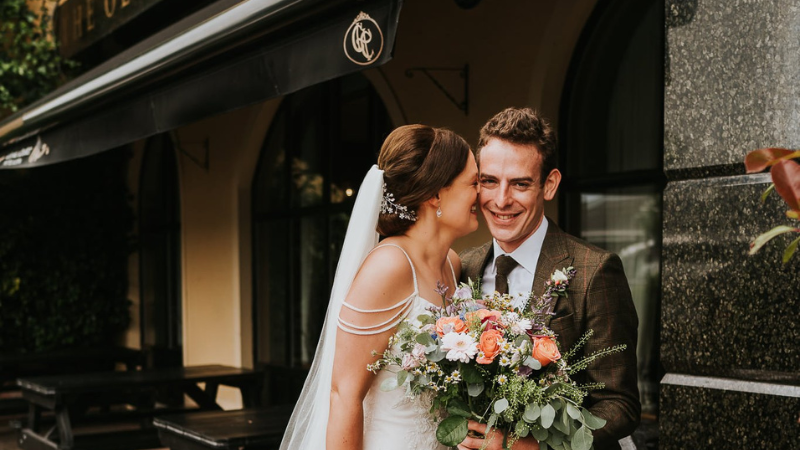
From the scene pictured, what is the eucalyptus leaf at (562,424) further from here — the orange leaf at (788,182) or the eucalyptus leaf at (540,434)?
the orange leaf at (788,182)

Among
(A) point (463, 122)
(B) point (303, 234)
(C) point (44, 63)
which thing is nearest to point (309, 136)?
(B) point (303, 234)

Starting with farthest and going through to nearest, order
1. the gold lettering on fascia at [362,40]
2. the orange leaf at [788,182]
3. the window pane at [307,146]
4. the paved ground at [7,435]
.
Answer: the paved ground at [7,435] < the window pane at [307,146] < the gold lettering on fascia at [362,40] < the orange leaf at [788,182]

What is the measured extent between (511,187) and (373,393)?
0.76 meters

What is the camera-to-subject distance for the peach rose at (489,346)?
6.36 ft

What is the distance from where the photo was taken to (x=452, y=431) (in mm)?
2061

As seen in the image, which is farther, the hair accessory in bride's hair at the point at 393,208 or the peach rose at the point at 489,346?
the hair accessory in bride's hair at the point at 393,208

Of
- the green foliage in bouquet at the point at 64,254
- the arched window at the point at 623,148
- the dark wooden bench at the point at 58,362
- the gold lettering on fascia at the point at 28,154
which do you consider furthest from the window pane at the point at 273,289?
the arched window at the point at 623,148

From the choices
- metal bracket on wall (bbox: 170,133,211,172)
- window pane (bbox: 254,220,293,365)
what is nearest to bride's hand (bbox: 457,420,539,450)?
window pane (bbox: 254,220,293,365)

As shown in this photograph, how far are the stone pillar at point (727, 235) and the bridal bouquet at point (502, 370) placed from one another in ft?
1.02

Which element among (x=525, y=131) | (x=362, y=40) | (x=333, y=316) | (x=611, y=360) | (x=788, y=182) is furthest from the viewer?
(x=362, y=40)

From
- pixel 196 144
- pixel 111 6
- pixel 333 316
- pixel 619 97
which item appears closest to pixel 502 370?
pixel 333 316

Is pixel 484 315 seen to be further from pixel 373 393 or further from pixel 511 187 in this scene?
pixel 373 393

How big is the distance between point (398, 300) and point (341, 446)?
0.44 metres

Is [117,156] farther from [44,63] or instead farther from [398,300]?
[398,300]
